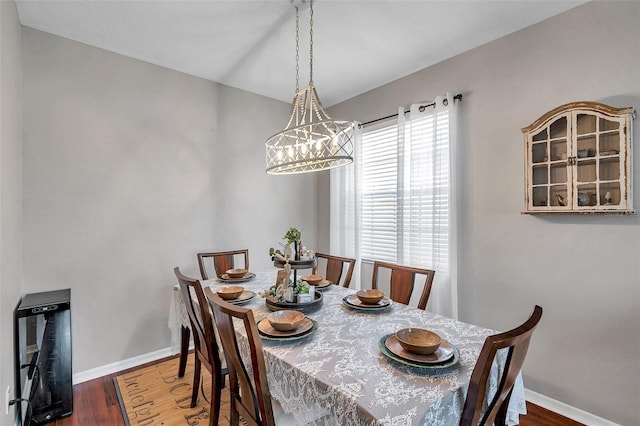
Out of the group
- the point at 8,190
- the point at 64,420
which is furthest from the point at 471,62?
the point at 64,420

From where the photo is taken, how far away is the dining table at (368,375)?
0.94 meters

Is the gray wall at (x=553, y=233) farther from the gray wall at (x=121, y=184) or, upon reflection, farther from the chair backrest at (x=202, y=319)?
the gray wall at (x=121, y=184)

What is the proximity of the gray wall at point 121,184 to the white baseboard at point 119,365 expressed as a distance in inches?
1.8

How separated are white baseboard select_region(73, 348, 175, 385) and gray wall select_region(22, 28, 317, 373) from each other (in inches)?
1.8

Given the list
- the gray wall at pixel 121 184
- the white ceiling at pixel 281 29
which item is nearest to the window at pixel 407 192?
the white ceiling at pixel 281 29

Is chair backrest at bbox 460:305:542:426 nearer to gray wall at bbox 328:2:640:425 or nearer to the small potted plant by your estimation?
the small potted plant

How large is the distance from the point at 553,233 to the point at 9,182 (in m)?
3.53

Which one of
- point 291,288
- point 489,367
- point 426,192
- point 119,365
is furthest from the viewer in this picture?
point 426,192

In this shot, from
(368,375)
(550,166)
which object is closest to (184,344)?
(368,375)

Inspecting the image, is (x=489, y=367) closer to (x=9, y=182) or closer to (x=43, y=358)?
(x=9, y=182)

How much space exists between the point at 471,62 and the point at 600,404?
264 cm

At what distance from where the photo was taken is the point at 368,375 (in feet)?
3.58

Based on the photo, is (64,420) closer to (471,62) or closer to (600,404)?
(600,404)

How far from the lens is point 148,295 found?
2.75 m
